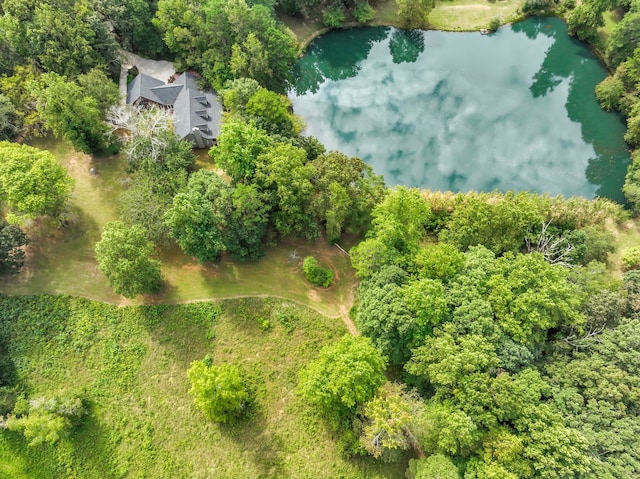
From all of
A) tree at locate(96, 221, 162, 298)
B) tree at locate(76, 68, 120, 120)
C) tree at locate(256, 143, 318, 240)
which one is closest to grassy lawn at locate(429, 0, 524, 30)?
tree at locate(256, 143, 318, 240)

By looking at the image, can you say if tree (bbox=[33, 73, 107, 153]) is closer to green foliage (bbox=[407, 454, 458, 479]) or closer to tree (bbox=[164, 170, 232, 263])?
tree (bbox=[164, 170, 232, 263])

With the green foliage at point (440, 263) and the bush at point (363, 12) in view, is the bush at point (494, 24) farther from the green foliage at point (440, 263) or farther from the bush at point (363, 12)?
the green foliage at point (440, 263)

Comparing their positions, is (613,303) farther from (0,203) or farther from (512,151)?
(0,203)

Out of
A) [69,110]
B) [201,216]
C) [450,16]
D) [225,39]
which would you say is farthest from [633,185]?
[69,110]

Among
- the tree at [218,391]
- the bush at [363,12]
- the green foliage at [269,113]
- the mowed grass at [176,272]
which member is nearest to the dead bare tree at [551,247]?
the mowed grass at [176,272]

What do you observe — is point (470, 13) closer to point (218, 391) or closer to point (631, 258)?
point (631, 258)

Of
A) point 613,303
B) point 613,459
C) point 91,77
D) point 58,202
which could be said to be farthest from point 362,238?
point 91,77
